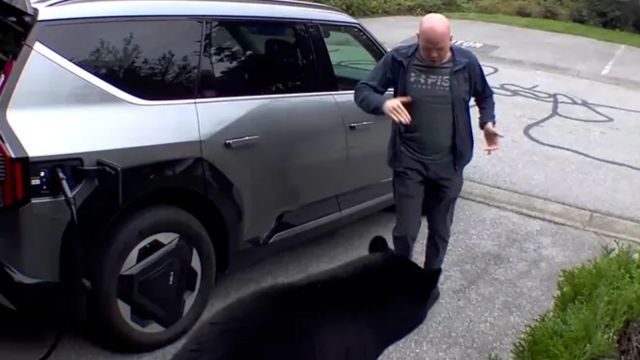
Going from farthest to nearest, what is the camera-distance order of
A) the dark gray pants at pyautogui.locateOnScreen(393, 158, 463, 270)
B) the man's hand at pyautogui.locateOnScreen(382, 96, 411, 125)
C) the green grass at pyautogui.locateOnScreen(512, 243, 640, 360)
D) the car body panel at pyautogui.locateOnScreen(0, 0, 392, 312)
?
1. the dark gray pants at pyautogui.locateOnScreen(393, 158, 463, 270)
2. the man's hand at pyautogui.locateOnScreen(382, 96, 411, 125)
3. the car body panel at pyautogui.locateOnScreen(0, 0, 392, 312)
4. the green grass at pyautogui.locateOnScreen(512, 243, 640, 360)

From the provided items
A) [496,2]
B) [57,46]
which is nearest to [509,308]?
[57,46]

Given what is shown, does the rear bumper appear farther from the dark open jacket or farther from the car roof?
the dark open jacket

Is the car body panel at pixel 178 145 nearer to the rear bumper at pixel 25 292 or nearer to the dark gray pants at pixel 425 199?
the rear bumper at pixel 25 292

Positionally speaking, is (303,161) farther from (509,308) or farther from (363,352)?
(363,352)

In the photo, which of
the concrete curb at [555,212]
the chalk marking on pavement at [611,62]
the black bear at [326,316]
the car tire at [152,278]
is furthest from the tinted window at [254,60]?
the chalk marking on pavement at [611,62]

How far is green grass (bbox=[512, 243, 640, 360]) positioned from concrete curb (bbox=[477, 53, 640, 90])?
10.6 meters

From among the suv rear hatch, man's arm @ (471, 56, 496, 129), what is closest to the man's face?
man's arm @ (471, 56, 496, 129)

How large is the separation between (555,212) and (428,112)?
9.53 ft

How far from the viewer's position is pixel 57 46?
366 cm

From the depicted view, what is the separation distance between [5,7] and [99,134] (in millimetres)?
677

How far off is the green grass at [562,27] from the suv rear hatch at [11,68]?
16685mm

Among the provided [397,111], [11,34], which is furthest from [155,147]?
[397,111]

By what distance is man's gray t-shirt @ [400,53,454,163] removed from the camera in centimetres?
434

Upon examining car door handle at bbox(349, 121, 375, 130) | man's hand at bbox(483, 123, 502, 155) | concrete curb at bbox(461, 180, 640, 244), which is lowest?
concrete curb at bbox(461, 180, 640, 244)
